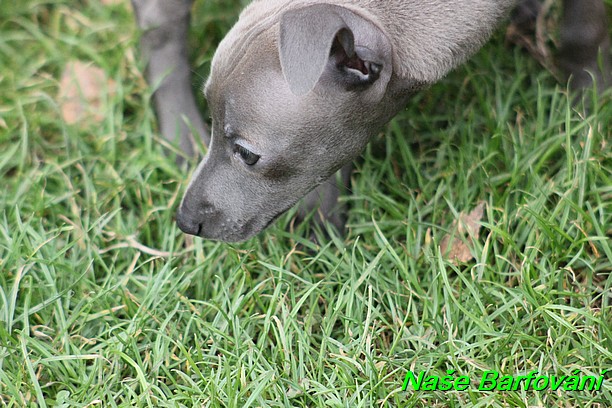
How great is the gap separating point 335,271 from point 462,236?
0.55 m

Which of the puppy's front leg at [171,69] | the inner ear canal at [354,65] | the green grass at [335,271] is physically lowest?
the green grass at [335,271]

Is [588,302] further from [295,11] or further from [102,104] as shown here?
[102,104]

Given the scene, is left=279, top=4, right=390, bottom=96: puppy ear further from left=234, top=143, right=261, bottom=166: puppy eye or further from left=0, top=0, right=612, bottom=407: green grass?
left=0, top=0, right=612, bottom=407: green grass

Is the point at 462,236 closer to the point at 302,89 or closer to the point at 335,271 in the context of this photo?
the point at 335,271

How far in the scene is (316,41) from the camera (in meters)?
2.46

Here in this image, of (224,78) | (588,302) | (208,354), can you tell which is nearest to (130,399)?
(208,354)

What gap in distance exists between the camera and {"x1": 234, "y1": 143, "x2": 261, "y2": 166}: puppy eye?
2.91 m

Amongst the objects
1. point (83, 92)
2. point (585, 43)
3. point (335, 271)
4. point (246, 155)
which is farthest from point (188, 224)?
point (585, 43)

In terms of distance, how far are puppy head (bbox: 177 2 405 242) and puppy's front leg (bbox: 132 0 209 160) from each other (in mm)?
811

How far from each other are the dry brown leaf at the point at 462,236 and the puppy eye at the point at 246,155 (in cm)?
91

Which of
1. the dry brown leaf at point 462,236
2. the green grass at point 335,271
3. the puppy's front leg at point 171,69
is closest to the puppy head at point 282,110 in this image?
the green grass at point 335,271

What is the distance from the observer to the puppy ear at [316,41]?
96.3 inches

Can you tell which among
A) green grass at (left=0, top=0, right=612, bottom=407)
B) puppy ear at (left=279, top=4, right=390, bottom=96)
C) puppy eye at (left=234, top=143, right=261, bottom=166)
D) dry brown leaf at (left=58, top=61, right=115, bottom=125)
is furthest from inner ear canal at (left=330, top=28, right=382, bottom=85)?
dry brown leaf at (left=58, top=61, right=115, bottom=125)

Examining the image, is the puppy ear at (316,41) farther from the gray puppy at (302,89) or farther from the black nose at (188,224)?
the black nose at (188,224)
